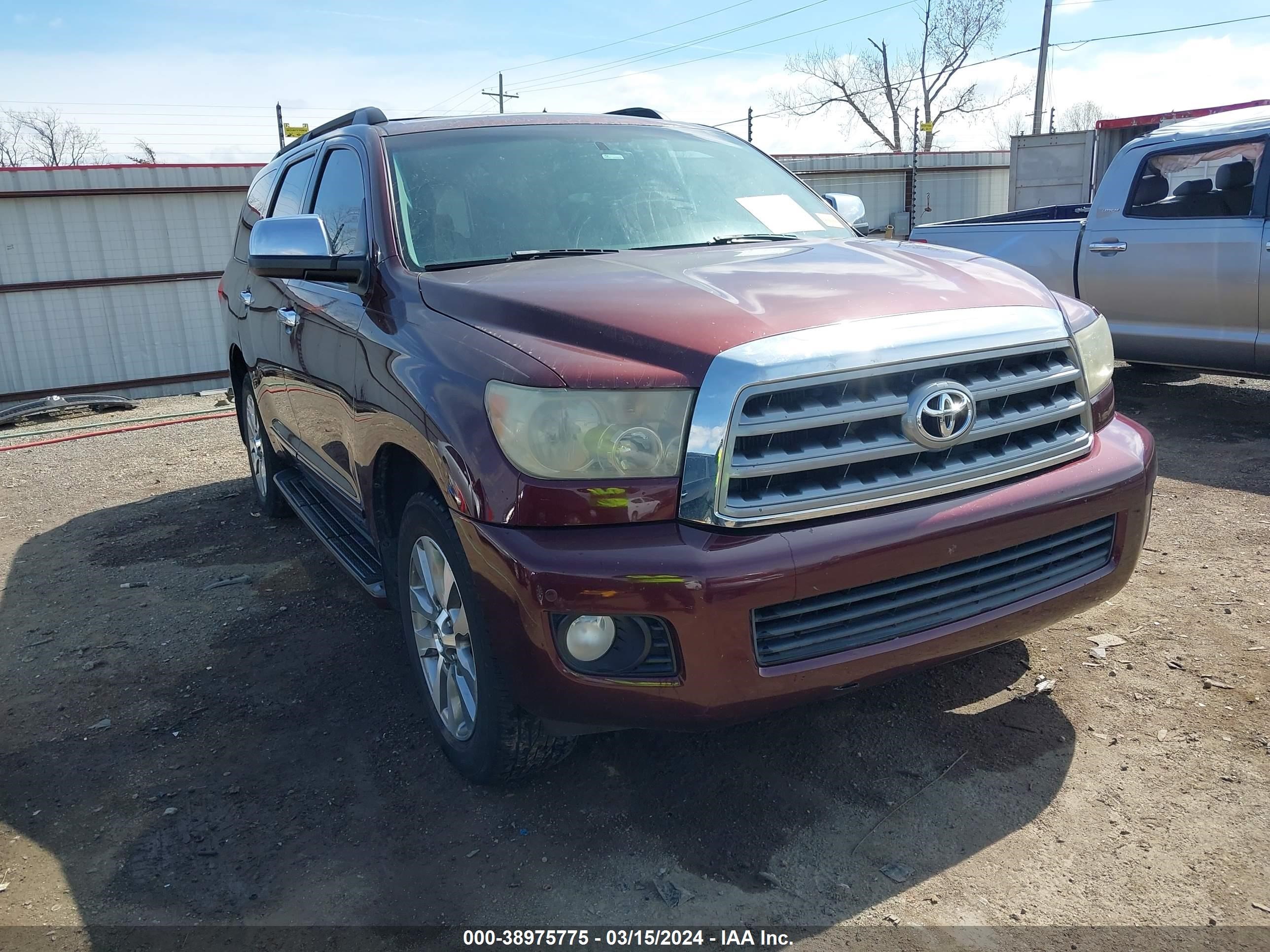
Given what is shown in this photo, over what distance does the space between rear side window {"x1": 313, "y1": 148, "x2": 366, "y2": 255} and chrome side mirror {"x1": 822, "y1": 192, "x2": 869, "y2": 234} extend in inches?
73.0

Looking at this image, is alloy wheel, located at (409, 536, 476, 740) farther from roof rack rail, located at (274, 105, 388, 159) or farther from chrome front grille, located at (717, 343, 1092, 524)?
roof rack rail, located at (274, 105, 388, 159)

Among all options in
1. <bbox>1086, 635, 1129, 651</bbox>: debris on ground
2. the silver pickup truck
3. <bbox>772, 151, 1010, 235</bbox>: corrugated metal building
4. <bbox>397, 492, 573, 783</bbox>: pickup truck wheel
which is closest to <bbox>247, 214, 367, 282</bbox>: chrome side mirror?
<bbox>397, 492, 573, 783</bbox>: pickup truck wheel

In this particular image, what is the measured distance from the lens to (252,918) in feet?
8.02

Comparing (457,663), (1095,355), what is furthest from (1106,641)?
(457,663)

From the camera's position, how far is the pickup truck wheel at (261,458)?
5.52 meters

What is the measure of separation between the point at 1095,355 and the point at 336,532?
285 cm

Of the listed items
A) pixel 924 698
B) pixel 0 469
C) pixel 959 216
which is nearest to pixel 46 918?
pixel 924 698

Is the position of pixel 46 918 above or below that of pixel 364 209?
below

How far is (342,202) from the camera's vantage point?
386cm

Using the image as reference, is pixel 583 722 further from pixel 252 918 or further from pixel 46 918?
pixel 46 918

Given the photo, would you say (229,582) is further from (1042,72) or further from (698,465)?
(1042,72)

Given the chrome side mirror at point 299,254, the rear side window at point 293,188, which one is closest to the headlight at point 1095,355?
the chrome side mirror at point 299,254

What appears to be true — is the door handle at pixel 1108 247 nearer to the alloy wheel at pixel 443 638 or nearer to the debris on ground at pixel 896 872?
the debris on ground at pixel 896 872

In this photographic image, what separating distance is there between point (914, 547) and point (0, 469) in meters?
7.93
